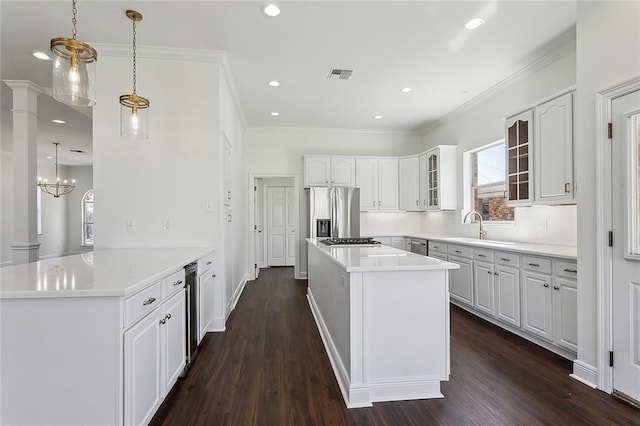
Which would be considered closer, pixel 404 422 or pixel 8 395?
pixel 8 395

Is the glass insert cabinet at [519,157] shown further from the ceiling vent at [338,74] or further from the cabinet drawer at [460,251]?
the ceiling vent at [338,74]

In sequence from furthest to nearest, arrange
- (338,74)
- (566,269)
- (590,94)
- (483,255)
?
(338,74)
(483,255)
(566,269)
(590,94)

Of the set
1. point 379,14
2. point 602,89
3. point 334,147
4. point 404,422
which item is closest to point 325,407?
point 404,422

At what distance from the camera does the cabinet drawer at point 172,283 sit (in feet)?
6.47

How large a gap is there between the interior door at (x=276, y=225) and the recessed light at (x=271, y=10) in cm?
521

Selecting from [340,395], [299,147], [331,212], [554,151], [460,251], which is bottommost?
[340,395]

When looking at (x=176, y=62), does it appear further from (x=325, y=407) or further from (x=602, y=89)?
(x=602, y=89)

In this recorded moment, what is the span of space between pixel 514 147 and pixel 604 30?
4.41 ft

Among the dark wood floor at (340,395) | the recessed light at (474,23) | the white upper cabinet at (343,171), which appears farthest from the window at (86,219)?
the recessed light at (474,23)

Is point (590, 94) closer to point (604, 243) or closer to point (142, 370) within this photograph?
point (604, 243)

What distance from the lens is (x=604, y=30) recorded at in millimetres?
2162

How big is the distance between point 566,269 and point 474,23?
222 centimetres

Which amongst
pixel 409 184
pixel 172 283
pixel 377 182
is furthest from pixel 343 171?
pixel 172 283

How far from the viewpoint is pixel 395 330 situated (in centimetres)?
212
